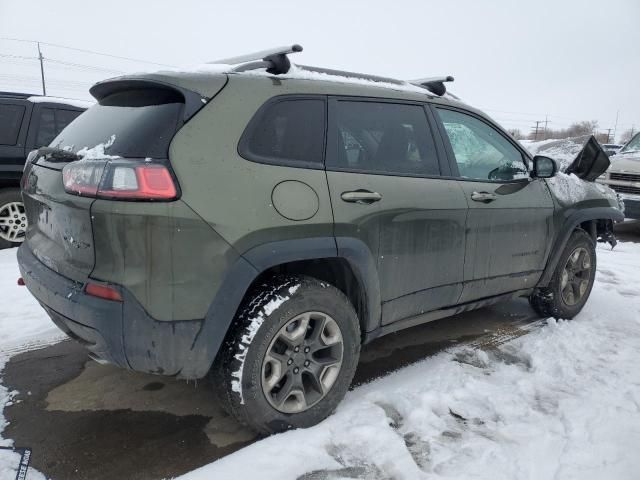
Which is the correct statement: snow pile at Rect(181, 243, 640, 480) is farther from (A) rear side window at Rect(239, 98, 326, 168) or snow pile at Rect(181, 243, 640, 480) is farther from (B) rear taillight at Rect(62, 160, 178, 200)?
(A) rear side window at Rect(239, 98, 326, 168)

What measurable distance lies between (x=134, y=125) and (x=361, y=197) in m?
1.16

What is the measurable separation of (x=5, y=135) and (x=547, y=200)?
6194 millimetres

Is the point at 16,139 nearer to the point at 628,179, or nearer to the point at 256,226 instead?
the point at 256,226

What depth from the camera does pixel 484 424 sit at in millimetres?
2498

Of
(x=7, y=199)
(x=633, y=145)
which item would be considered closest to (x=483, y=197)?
(x=7, y=199)

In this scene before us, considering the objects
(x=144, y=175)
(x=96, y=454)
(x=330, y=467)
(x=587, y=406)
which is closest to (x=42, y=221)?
(x=144, y=175)

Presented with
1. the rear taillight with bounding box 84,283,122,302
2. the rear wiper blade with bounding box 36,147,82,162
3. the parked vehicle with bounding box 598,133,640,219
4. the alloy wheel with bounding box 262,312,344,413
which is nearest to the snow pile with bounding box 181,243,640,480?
the alloy wheel with bounding box 262,312,344,413

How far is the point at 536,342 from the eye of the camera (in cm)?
353

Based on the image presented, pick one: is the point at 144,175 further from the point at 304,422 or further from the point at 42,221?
the point at 304,422

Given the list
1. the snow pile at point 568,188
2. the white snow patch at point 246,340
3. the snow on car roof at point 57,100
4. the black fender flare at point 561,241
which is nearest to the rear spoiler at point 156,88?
the white snow patch at point 246,340

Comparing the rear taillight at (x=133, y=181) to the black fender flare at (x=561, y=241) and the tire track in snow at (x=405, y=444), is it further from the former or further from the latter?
the black fender flare at (x=561, y=241)

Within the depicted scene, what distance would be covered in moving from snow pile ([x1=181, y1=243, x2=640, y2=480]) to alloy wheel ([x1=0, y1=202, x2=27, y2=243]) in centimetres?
511

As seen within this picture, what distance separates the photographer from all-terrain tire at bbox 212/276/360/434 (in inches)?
85.4

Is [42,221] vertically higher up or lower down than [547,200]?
lower down
